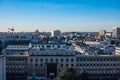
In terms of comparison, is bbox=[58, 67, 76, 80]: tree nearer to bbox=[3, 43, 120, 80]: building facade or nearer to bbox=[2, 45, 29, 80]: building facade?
bbox=[3, 43, 120, 80]: building facade

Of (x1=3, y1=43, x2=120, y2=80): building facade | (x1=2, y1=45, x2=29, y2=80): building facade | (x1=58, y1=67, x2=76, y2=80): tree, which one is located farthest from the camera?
(x1=2, y1=45, x2=29, y2=80): building facade

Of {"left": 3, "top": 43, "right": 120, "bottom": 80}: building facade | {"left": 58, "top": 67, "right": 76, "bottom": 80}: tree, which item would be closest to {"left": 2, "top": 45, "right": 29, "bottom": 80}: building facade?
{"left": 3, "top": 43, "right": 120, "bottom": 80}: building facade

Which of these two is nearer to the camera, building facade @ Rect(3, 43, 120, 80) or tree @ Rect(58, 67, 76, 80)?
tree @ Rect(58, 67, 76, 80)

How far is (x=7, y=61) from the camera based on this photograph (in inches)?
1062

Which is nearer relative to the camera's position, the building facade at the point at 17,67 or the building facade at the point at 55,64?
the building facade at the point at 55,64

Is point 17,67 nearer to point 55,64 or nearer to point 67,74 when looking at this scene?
point 55,64

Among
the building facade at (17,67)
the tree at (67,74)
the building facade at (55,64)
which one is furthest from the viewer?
the building facade at (17,67)

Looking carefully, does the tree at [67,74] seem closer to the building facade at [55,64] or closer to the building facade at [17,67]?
the building facade at [55,64]

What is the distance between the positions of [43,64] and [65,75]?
5.23 m

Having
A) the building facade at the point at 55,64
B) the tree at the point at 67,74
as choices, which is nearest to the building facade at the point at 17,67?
the building facade at the point at 55,64

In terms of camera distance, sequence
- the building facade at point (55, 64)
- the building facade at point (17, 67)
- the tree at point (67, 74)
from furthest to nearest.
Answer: the building facade at point (17, 67) → the building facade at point (55, 64) → the tree at point (67, 74)

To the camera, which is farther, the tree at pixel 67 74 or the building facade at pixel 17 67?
the building facade at pixel 17 67

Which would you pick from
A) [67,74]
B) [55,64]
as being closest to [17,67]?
[55,64]

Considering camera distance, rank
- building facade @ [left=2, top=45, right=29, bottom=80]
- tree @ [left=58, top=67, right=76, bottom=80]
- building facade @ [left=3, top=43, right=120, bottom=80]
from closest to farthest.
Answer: tree @ [left=58, top=67, right=76, bottom=80]
building facade @ [left=3, top=43, right=120, bottom=80]
building facade @ [left=2, top=45, right=29, bottom=80]
